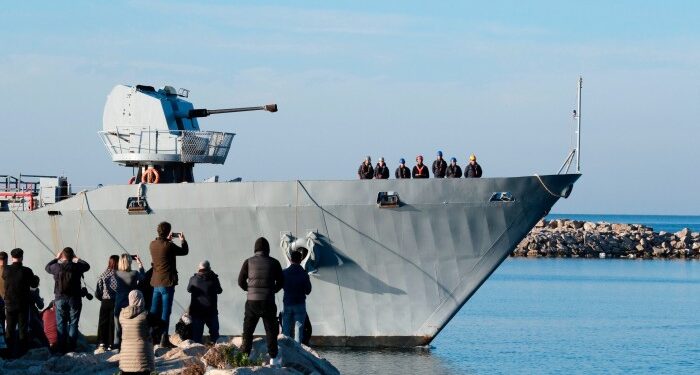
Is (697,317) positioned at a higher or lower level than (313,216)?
lower

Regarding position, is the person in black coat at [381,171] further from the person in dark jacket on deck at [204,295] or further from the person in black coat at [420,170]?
the person in dark jacket on deck at [204,295]

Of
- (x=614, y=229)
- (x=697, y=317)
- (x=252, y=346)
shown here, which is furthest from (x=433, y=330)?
(x=614, y=229)

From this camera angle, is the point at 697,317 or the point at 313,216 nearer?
the point at 313,216

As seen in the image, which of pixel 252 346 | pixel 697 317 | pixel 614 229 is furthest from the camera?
pixel 614 229

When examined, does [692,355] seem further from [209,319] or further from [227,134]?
[209,319]

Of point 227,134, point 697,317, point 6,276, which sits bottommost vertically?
point 697,317

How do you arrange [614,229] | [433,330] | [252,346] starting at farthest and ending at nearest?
[614,229]
[433,330]
[252,346]

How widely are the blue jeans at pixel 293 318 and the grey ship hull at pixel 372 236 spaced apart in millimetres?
7286

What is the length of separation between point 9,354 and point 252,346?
13.1 ft

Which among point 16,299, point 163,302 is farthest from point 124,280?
point 16,299

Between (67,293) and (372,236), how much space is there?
9041 mm

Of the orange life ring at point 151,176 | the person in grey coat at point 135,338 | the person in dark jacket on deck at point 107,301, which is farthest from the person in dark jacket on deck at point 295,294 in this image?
the orange life ring at point 151,176

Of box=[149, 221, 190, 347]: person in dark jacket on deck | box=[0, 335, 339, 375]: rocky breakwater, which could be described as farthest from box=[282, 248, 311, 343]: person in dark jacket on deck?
box=[149, 221, 190, 347]: person in dark jacket on deck

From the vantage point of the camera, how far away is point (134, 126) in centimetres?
3209
